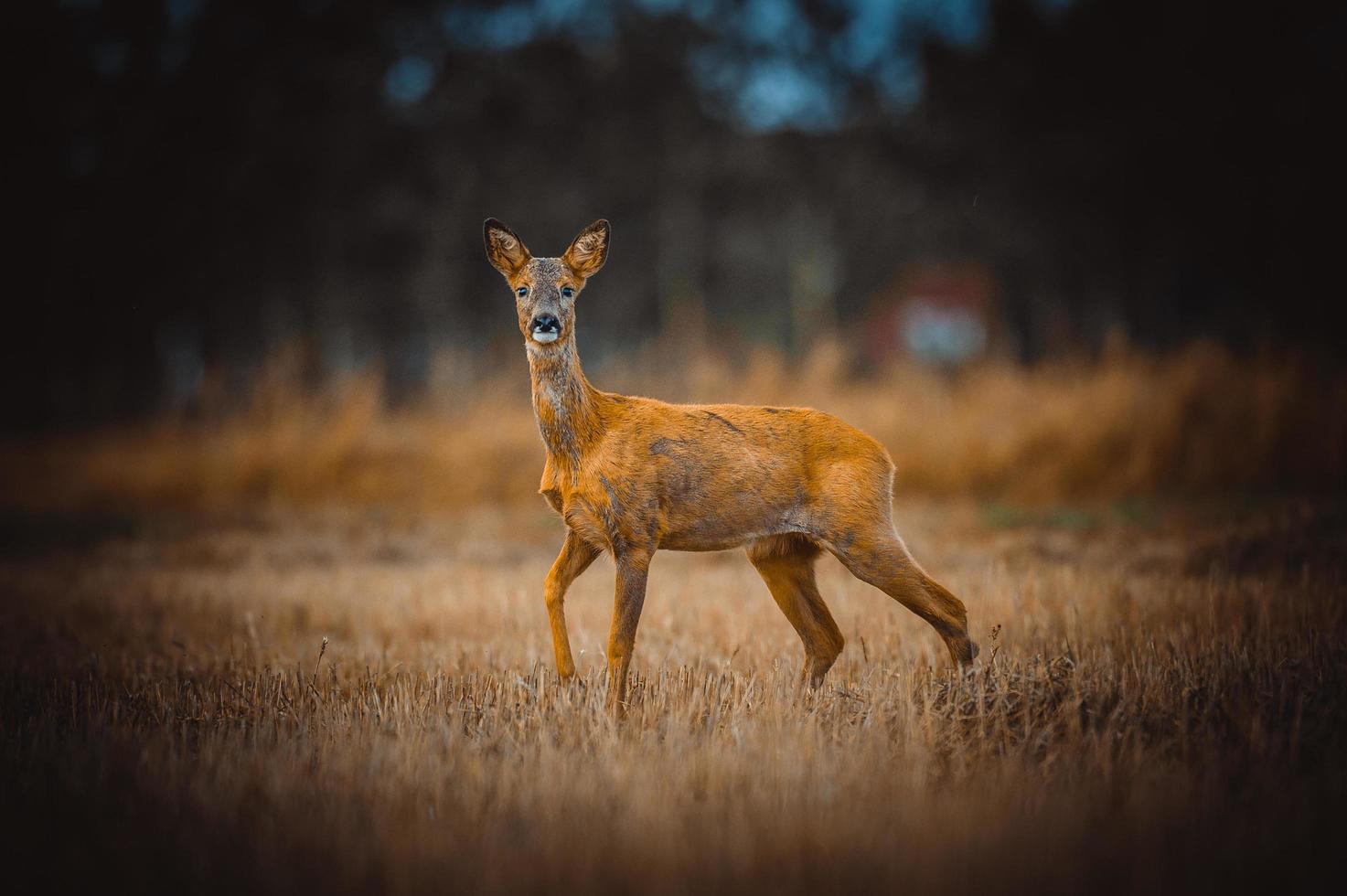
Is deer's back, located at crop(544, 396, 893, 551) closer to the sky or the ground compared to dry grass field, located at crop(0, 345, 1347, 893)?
closer to the sky

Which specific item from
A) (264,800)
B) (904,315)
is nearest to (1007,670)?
(264,800)

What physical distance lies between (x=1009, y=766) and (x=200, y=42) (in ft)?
88.3

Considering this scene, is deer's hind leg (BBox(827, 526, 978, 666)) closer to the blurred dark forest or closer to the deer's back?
the deer's back

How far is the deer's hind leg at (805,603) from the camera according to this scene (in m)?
5.21

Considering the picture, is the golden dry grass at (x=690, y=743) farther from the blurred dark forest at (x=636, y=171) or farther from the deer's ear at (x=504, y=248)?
the blurred dark forest at (x=636, y=171)

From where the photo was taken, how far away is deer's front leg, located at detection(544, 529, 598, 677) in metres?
4.82

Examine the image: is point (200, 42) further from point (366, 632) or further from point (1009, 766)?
point (1009, 766)

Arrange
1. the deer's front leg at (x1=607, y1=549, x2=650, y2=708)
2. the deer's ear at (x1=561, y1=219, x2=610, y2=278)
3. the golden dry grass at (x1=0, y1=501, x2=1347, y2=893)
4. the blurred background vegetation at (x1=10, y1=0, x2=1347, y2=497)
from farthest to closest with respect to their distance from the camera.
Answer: the blurred background vegetation at (x1=10, y1=0, x2=1347, y2=497) → the deer's ear at (x1=561, y1=219, x2=610, y2=278) → the deer's front leg at (x1=607, y1=549, x2=650, y2=708) → the golden dry grass at (x1=0, y1=501, x2=1347, y2=893)

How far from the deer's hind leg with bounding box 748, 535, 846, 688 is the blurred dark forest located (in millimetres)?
14787

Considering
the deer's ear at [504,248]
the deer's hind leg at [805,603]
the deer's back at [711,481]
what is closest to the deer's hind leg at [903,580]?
the deer's back at [711,481]

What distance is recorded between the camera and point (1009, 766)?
3.63 meters

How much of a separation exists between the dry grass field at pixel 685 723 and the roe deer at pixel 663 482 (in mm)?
467

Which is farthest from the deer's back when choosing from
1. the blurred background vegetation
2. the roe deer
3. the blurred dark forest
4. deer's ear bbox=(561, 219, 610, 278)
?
the blurred dark forest

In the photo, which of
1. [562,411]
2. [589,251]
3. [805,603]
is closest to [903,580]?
[805,603]
